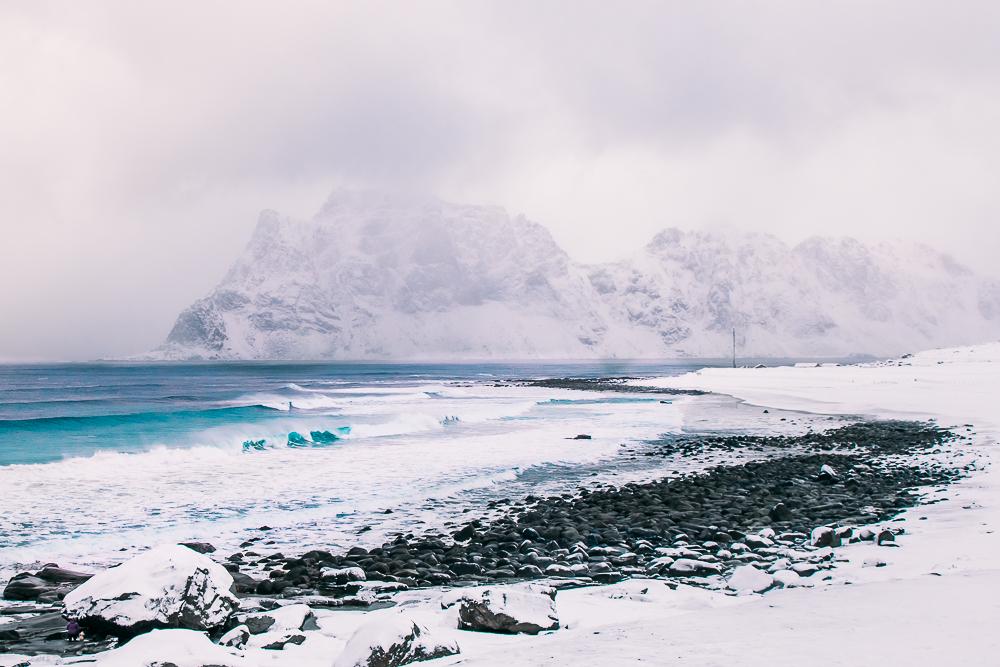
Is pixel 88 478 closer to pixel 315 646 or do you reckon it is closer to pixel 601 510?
pixel 601 510

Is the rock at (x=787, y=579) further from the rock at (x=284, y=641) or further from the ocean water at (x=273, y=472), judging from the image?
the ocean water at (x=273, y=472)

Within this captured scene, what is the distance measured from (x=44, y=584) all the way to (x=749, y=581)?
8004mm

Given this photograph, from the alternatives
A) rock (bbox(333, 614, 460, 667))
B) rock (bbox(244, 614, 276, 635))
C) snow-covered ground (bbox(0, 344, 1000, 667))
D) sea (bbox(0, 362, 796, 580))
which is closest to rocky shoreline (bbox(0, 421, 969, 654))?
rock (bbox(244, 614, 276, 635))

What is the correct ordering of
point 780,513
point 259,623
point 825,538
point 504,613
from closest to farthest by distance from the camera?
point 504,613
point 259,623
point 825,538
point 780,513

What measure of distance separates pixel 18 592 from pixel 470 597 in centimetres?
545

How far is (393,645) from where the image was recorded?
204 inches

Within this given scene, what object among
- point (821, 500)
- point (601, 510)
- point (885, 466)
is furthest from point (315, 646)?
point (885, 466)

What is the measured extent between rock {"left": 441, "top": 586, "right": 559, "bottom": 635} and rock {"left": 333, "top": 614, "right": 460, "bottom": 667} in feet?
2.14

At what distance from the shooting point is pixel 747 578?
769 centimetres

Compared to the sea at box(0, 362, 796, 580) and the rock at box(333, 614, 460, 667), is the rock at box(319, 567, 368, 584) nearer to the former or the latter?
the sea at box(0, 362, 796, 580)

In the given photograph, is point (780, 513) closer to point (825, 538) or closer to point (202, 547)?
point (825, 538)

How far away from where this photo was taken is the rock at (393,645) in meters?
5.14

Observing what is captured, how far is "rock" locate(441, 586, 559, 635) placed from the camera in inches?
240

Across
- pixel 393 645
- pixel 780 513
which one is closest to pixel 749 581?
pixel 393 645
